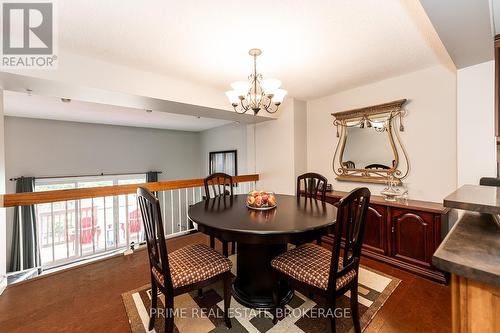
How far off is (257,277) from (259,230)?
2.29 ft

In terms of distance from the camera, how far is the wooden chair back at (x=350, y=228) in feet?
4.22

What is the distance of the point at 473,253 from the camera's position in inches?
33.1

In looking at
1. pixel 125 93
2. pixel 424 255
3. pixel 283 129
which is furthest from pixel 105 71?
pixel 424 255

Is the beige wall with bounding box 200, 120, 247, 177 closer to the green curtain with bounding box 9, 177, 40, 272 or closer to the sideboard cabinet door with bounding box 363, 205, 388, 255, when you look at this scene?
the sideboard cabinet door with bounding box 363, 205, 388, 255

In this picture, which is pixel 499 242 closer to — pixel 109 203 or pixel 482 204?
pixel 482 204

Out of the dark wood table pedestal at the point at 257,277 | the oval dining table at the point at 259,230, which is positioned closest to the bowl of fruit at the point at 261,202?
the oval dining table at the point at 259,230

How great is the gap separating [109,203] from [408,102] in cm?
615

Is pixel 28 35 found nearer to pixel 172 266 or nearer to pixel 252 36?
pixel 252 36

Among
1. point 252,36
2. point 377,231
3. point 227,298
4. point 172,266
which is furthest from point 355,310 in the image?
point 252,36

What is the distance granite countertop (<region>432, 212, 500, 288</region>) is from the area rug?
1.04 meters

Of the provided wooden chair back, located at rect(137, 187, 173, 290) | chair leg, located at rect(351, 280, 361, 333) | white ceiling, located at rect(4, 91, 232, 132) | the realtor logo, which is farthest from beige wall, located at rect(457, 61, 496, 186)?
white ceiling, located at rect(4, 91, 232, 132)

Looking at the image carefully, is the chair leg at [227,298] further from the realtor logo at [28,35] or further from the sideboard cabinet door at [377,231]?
the realtor logo at [28,35]

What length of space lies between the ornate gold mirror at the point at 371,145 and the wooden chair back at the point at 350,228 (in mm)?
1795

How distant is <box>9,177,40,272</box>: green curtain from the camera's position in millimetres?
4172
